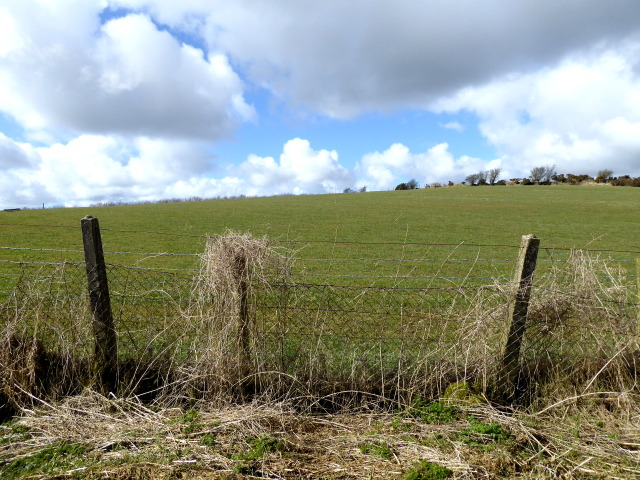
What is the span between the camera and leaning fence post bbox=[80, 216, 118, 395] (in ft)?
14.5

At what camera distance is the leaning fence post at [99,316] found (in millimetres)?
4418

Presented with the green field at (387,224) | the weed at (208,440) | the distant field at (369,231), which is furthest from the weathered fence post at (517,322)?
the green field at (387,224)

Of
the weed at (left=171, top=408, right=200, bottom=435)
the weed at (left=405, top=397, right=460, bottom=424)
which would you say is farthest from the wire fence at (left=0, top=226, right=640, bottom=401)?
the weed at (left=171, top=408, right=200, bottom=435)

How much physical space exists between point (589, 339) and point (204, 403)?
157 inches

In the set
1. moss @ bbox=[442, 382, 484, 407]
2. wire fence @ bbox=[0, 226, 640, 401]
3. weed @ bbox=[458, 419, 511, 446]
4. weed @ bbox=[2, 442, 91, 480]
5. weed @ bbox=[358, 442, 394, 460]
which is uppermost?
A: wire fence @ bbox=[0, 226, 640, 401]

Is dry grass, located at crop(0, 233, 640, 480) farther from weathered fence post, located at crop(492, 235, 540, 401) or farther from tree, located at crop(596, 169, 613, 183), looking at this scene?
tree, located at crop(596, 169, 613, 183)

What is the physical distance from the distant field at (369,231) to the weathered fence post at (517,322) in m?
7.06

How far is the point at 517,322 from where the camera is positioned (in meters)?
4.38

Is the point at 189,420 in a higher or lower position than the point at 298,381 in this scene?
lower

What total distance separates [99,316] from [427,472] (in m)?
3.43

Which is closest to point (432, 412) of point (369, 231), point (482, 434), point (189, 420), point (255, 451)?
point (482, 434)

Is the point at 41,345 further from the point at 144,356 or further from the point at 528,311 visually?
the point at 528,311

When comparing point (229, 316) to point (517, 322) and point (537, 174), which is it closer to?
point (517, 322)

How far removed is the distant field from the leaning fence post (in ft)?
17.0
